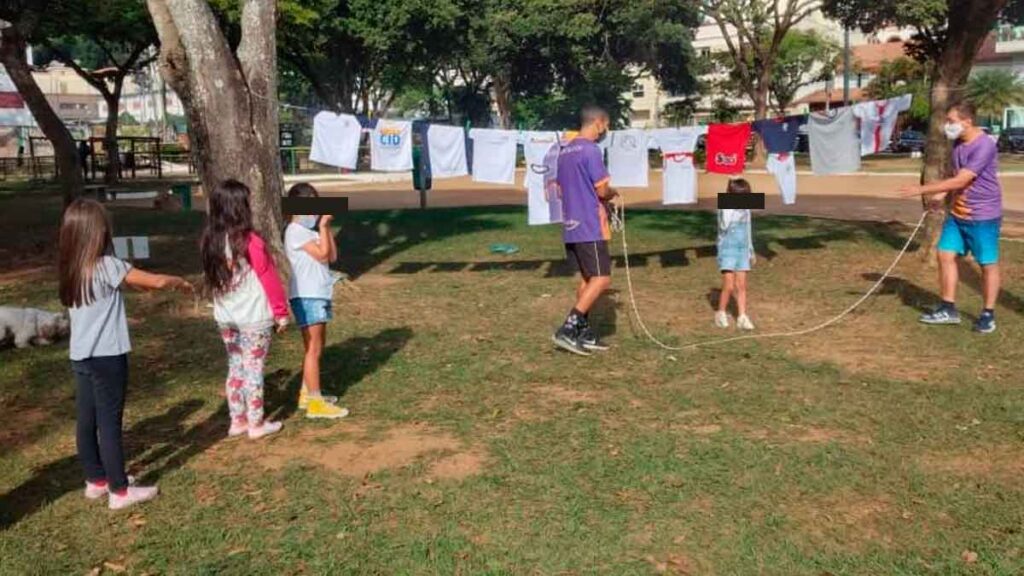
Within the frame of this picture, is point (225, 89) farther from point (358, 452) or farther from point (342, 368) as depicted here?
point (358, 452)

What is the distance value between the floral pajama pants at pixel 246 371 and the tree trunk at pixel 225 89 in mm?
3781

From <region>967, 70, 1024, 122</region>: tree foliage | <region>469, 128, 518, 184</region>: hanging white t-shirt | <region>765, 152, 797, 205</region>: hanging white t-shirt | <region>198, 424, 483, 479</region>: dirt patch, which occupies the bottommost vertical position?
<region>198, 424, 483, 479</region>: dirt patch

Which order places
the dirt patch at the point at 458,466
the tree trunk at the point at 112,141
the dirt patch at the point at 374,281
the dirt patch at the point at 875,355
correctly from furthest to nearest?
the tree trunk at the point at 112,141
the dirt patch at the point at 374,281
the dirt patch at the point at 875,355
the dirt patch at the point at 458,466

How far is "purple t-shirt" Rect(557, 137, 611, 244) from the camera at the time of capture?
6.55m

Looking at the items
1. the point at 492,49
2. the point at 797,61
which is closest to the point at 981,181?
the point at 492,49

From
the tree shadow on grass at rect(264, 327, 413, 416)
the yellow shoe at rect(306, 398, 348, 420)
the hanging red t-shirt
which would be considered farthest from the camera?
the hanging red t-shirt

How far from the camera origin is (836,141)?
1066 cm

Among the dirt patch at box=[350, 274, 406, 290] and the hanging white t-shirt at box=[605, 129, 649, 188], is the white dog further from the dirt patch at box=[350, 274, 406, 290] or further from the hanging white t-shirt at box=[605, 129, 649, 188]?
the hanging white t-shirt at box=[605, 129, 649, 188]

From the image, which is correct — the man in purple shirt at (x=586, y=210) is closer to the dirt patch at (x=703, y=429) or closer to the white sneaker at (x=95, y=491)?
the dirt patch at (x=703, y=429)

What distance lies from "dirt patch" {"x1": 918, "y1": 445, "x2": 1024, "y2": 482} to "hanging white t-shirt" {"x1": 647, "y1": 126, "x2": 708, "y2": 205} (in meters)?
6.54

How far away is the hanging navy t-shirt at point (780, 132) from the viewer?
10.5 m

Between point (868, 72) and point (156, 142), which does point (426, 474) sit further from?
point (868, 72)

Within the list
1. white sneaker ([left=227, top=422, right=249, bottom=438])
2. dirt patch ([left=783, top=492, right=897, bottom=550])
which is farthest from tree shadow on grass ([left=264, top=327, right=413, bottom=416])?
dirt patch ([left=783, top=492, right=897, bottom=550])

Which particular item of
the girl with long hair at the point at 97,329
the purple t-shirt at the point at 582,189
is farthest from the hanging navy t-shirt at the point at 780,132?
the girl with long hair at the point at 97,329
